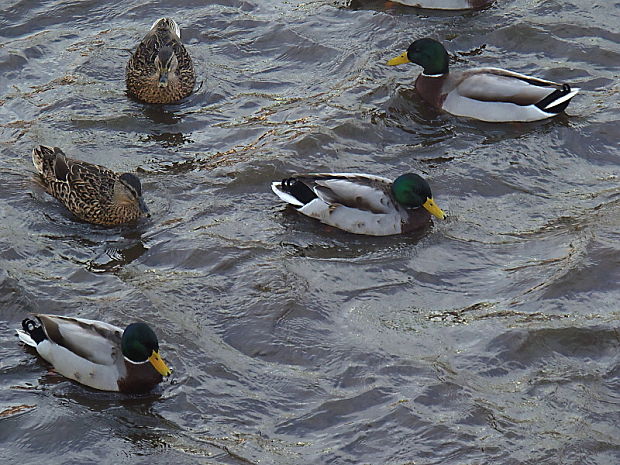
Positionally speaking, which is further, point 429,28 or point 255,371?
point 429,28

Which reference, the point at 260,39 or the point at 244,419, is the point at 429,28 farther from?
the point at 244,419

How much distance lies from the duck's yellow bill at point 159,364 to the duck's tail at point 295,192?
2.50 metres

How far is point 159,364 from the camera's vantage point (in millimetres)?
8141

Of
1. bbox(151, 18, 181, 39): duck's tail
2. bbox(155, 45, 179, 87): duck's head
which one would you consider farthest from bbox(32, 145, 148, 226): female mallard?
bbox(151, 18, 181, 39): duck's tail

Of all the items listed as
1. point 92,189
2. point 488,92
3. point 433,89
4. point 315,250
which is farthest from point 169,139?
point 488,92

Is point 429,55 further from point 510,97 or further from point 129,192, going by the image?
point 129,192

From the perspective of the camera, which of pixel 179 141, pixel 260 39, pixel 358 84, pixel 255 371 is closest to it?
pixel 255 371

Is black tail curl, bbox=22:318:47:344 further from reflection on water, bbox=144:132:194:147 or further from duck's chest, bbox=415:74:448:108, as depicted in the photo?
duck's chest, bbox=415:74:448:108

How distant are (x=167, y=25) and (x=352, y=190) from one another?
373cm

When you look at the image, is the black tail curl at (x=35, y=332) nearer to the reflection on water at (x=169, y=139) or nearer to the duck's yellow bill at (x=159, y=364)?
the duck's yellow bill at (x=159, y=364)

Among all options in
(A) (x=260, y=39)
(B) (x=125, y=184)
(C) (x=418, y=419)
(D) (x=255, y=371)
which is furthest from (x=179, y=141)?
(C) (x=418, y=419)

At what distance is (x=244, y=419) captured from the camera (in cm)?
793

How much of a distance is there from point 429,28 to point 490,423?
6.94 m

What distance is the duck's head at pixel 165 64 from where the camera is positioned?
39.2 feet
